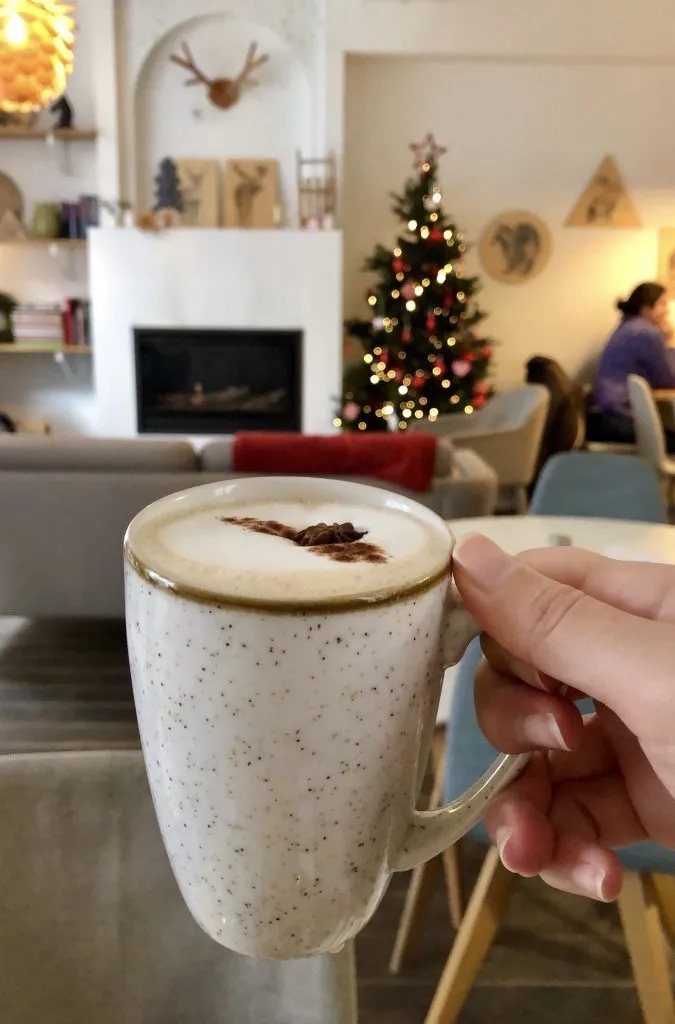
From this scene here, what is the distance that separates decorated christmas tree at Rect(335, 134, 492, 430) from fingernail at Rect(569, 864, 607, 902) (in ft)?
13.0

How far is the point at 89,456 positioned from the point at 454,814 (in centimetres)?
222

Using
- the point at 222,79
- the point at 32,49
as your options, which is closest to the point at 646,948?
the point at 32,49

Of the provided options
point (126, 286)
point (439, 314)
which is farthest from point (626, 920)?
point (126, 286)

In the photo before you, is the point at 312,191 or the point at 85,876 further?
the point at 312,191

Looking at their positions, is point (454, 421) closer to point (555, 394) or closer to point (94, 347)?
point (555, 394)

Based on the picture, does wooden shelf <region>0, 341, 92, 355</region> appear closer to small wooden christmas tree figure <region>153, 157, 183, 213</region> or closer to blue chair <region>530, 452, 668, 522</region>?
small wooden christmas tree figure <region>153, 157, 183, 213</region>

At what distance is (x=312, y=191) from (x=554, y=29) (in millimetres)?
1631

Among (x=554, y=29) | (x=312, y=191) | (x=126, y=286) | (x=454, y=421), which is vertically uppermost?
(x=554, y=29)

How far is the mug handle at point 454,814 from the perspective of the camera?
41 cm

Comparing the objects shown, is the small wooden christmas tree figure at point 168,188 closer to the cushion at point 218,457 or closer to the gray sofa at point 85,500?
the gray sofa at point 85,500

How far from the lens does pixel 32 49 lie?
2.80 meters

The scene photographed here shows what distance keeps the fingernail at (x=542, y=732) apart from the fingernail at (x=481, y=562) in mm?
116

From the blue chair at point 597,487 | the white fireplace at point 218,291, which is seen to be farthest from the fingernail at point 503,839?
the white fireplace at point 218,291

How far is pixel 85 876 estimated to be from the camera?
62cm
